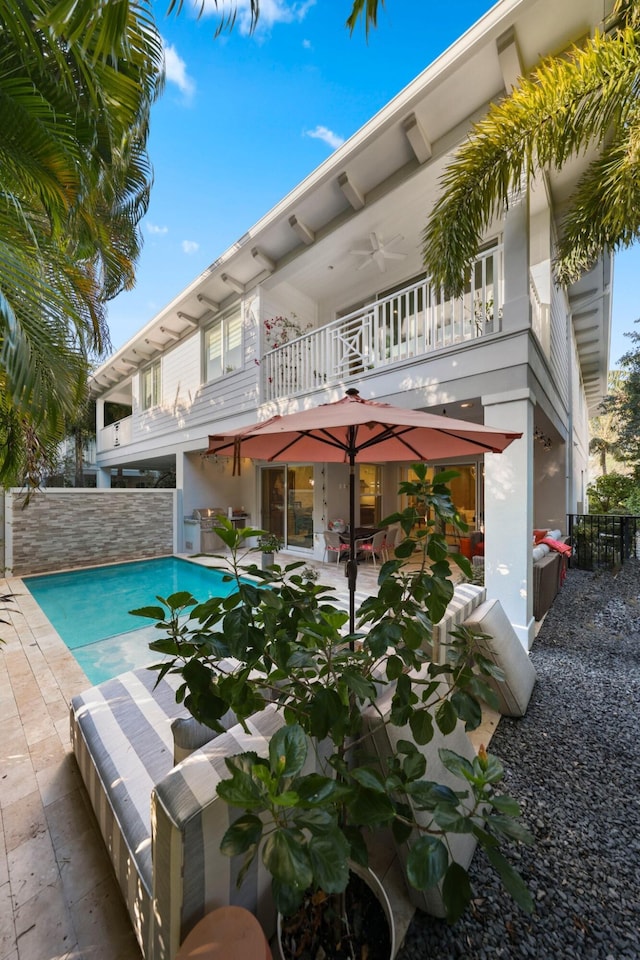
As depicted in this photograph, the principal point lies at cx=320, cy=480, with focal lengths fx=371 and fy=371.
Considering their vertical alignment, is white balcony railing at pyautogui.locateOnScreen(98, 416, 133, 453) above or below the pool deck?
above

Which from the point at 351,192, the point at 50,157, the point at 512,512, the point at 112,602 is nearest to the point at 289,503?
the point at 112,602

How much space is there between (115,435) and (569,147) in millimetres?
16360

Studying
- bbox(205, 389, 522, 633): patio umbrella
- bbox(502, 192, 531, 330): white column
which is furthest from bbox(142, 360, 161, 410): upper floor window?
bbox(502, 192, 531, 330): white column

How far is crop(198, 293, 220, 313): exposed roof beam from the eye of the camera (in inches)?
375

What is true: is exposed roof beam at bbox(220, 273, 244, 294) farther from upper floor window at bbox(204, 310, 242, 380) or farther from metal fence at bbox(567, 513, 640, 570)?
metal fence at bbox(567, 513, 640, 570)

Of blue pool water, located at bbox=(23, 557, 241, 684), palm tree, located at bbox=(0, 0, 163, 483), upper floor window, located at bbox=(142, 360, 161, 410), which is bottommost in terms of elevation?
blue pool water, located at bbox=(23, 557, 241, 684)

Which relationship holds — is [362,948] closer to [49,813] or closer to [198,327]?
[49,813]

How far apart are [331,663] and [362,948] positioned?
Result: 3.58ft

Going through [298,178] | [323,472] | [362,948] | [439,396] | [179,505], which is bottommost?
[362,948]

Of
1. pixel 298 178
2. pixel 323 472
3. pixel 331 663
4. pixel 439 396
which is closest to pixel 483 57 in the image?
pixel 298 178

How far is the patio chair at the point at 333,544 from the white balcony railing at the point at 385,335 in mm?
3455

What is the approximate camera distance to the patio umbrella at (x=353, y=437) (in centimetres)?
256

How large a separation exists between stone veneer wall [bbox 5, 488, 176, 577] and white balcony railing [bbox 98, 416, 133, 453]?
5.12m

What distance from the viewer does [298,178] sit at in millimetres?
6367
